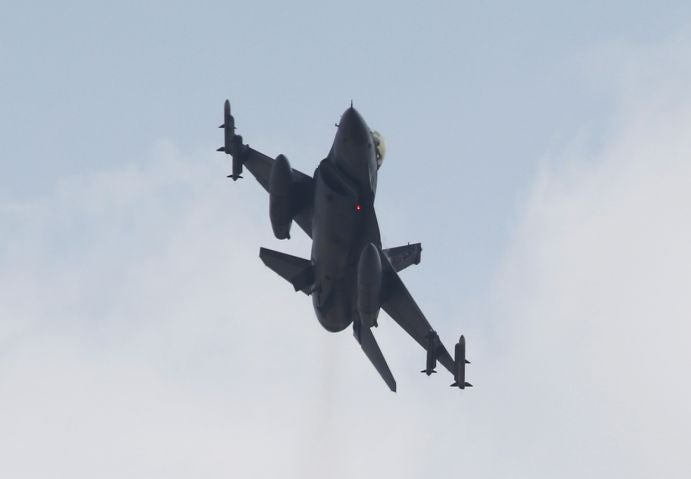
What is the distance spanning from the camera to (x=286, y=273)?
6356 centimetres

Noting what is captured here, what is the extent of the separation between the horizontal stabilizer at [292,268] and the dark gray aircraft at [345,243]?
0.04 m

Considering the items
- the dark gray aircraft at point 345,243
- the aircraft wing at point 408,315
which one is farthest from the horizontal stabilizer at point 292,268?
the aircraft wing at point 408,315

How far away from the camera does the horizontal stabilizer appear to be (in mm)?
63062

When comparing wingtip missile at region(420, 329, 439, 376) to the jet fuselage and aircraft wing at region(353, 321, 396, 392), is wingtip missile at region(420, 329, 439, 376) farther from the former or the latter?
the jet fuselage

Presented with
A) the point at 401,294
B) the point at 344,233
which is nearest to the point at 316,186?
the point at 344,233

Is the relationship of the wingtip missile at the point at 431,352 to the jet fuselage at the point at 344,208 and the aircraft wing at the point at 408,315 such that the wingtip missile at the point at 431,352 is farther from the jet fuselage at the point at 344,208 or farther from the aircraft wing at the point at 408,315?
the jet fuselage at the point at 344,208

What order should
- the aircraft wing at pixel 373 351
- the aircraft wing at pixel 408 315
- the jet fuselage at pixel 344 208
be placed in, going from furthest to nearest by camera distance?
1. the aircraft wing at pixel 373 351
2. the aircraft wing at pixel 408 315
3. the jet fuselage at pixel 344 208

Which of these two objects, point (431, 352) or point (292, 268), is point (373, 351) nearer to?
point (431, 352)

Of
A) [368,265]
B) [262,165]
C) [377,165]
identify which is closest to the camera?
[368,265]

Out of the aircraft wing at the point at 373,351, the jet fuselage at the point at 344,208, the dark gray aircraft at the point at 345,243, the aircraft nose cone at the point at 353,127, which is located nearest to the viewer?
the aircraft nose cone at the point at 353,127

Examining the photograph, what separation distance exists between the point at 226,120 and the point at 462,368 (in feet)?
48.3

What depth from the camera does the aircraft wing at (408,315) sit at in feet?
207

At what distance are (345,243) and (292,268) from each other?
386 centimetres

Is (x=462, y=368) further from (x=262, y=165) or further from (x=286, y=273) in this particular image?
(x=262, y=165)
